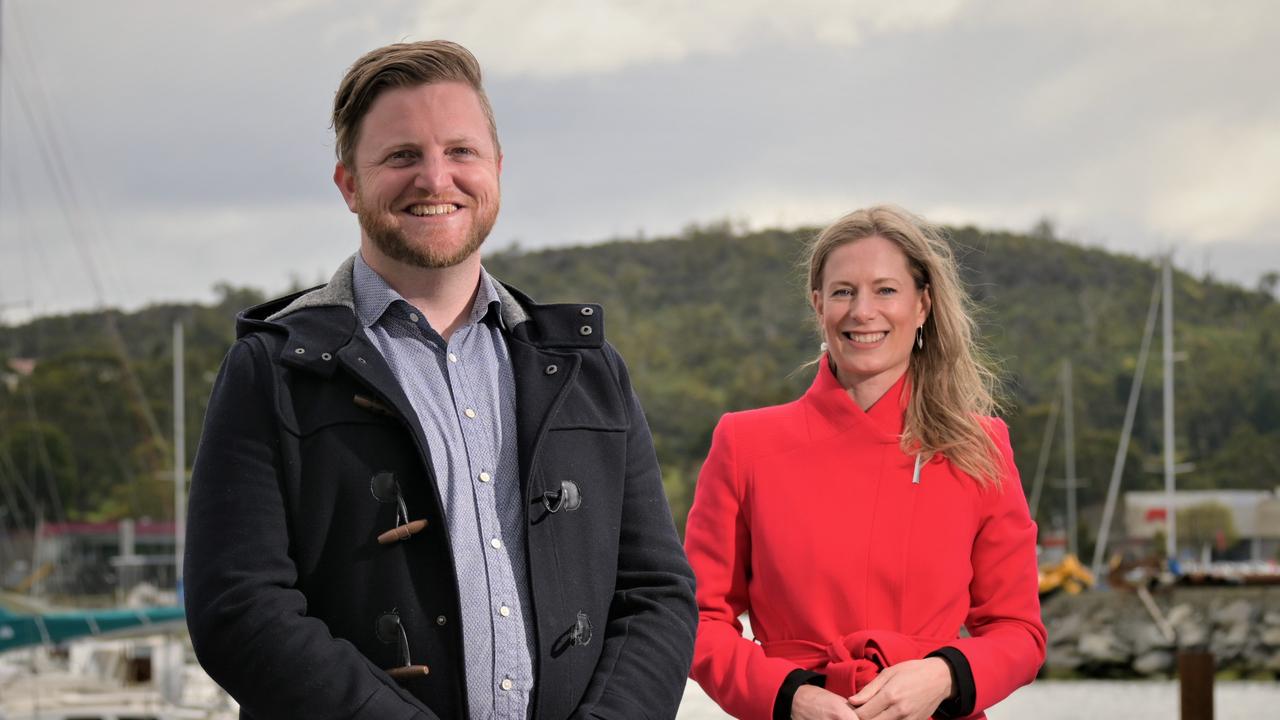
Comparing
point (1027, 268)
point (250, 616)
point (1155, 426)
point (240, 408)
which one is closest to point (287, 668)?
point (250, 616)

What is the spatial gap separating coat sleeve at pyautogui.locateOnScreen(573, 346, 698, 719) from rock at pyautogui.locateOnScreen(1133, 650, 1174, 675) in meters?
49.2

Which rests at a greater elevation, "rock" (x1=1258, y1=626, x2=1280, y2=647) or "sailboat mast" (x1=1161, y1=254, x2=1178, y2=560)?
"sailboat mast" (x1=1161, y1=254, x2=1178, y2=560)

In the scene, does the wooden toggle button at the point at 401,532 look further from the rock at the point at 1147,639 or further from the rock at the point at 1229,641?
the rock at the point at 1229,641

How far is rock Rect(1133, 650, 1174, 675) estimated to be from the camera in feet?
161

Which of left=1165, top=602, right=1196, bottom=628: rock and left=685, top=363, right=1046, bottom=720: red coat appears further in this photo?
left=1165, top=602, right=1196, bottom=628: rock

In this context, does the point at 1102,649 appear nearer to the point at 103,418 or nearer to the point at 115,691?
the point at 115,691

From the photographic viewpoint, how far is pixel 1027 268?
413 feet

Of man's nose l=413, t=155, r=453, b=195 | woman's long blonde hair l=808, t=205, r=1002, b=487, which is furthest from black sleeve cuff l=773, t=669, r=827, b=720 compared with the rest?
man's nose l=413, t=155, r=453, b=195

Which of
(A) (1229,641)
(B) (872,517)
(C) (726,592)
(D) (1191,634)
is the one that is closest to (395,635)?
(C) (726,592)

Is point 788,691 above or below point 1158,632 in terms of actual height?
above

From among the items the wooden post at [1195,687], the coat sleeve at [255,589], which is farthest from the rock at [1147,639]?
the coat sleeve at [255,589]

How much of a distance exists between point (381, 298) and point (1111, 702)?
41.0 metres

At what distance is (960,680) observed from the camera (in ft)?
12.0

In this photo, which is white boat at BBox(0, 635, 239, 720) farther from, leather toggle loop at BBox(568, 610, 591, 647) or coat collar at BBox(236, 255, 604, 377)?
leather toggle loop at BBox(568, 610, 591, 647)
